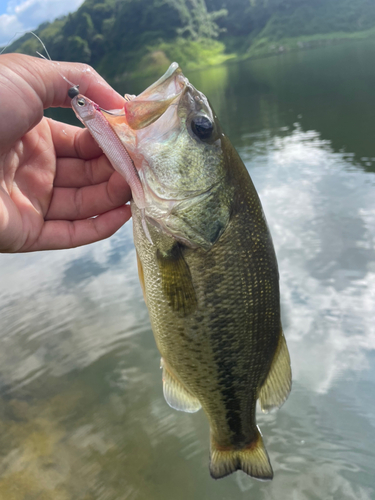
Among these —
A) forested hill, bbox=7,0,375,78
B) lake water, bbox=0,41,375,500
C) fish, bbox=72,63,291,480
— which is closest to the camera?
fish, bbox=72,63,291,480

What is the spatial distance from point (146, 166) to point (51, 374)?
4537mm

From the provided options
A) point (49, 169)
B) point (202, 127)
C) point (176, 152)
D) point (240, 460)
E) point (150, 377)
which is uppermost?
point (202, 127)

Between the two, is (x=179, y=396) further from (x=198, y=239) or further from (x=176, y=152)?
(x=176, y=152)

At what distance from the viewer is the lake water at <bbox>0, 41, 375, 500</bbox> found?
401 centimetres

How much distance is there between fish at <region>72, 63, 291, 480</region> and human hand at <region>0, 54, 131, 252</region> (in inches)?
25.6

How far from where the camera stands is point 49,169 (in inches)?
119

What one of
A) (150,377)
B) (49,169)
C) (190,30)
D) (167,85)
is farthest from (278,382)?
(190,30)

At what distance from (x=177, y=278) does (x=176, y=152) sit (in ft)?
2.49

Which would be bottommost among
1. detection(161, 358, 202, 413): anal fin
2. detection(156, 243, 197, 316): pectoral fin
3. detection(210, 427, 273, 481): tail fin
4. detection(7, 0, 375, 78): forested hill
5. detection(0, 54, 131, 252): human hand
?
detection(210, 427, 273, 481): tail fin

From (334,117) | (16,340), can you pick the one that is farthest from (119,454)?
(334,117)

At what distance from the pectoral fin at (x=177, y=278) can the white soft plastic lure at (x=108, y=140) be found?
0.17 meters

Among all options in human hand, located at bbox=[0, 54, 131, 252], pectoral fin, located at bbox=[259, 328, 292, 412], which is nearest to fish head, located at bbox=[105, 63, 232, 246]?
human hand, located at bbox=[0, 54, 131, 252]

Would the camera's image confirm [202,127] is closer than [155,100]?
No

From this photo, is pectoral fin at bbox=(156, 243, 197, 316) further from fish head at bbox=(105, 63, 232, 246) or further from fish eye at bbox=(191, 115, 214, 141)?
fish eye at bbox=(191, 115, 214, 141)
